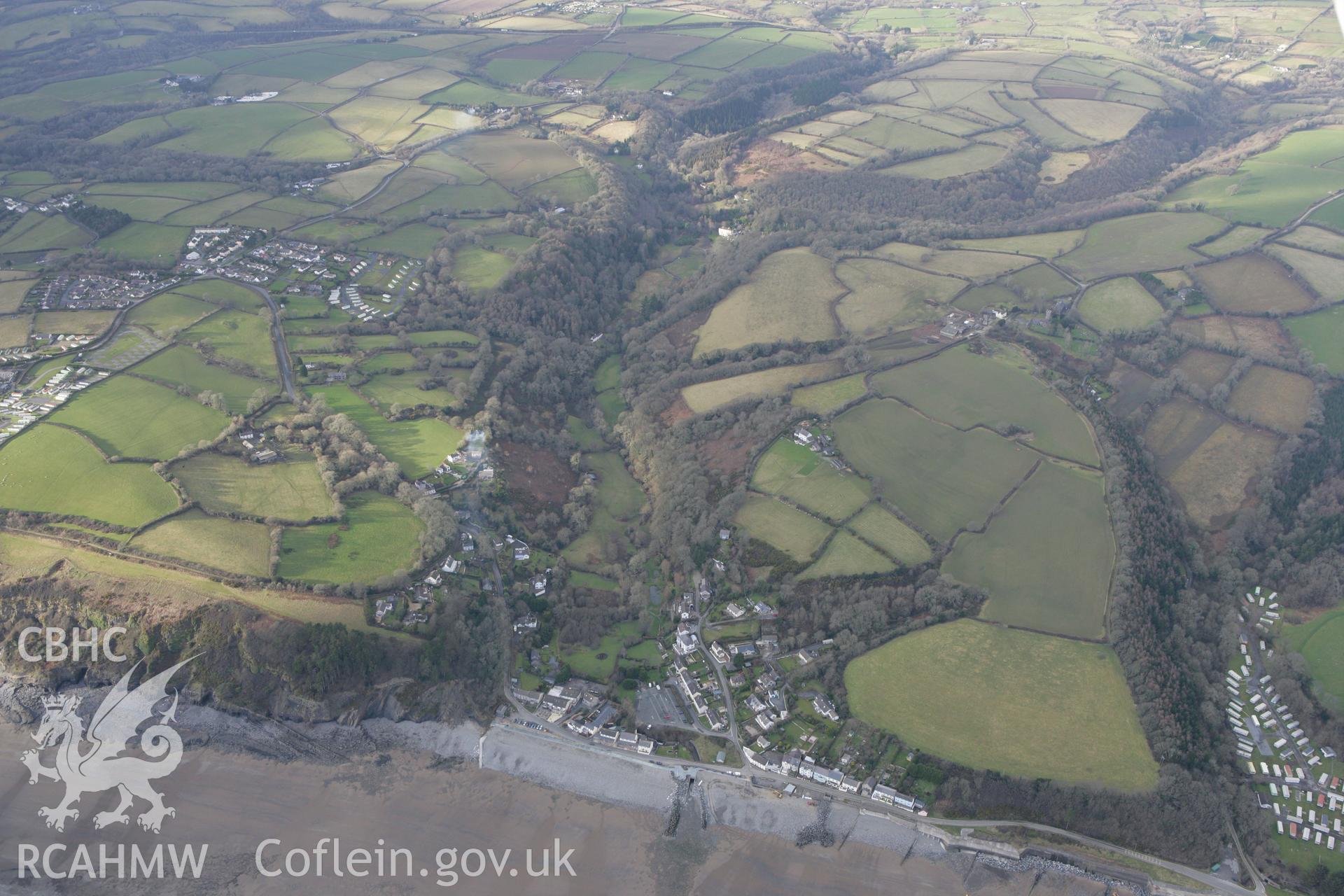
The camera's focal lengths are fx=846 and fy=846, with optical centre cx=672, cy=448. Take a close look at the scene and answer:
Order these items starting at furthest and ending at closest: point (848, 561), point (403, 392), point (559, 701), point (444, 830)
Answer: point (403, 392), point (848, 561), point (559, 701), point (444, 830)

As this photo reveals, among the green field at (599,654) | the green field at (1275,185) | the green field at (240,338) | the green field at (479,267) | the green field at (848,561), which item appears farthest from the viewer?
the green field at (1275,185)

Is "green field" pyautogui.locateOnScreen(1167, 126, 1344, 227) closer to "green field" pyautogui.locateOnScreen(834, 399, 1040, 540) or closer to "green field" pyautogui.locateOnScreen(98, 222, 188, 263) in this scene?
"green field" pyautogui.locateOnScreen(834, 399, 1040, 540)

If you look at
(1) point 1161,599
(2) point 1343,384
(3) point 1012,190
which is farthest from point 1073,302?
(1) point 1161,599

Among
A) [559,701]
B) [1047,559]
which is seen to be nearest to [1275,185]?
[1047,559]

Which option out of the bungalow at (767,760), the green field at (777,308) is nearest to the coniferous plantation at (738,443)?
the bungalow at (767,760)

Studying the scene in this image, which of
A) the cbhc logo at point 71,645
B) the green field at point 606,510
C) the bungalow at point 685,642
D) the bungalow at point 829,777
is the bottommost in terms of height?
the bungalow at point 829,777

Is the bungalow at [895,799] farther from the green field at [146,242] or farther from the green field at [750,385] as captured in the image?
the green field at [146,242]

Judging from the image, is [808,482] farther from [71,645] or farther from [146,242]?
[146,242]
